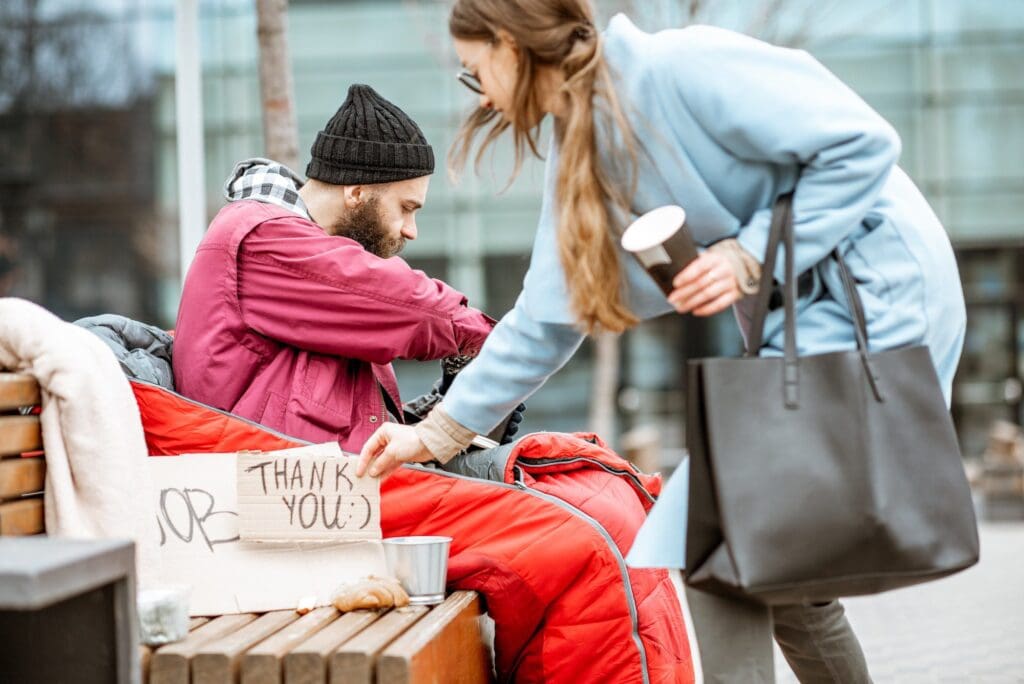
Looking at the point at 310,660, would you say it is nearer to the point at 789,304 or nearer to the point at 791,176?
the point at 789,304

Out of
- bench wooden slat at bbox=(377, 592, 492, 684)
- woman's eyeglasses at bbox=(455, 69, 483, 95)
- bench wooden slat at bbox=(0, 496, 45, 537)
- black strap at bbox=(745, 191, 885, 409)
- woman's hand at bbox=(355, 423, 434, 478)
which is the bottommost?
bench wooden slat at bbox=(377, 592, 492, 684)

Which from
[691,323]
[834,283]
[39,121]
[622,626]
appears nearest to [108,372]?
[622,626]

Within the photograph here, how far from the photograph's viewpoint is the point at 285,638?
2.33 metres

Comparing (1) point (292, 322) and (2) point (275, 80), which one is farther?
(2) point (275, 80)

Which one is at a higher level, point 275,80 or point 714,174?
point 275,80

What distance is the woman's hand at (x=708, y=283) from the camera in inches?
84.8

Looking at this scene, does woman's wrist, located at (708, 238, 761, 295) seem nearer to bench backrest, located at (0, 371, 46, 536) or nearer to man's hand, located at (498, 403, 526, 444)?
bench backrest, located at (0, 371, 46, 536)

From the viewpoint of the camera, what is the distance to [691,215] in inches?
89.7

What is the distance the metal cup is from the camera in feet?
8.66

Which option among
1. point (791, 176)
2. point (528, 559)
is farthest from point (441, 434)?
point (791, 176)

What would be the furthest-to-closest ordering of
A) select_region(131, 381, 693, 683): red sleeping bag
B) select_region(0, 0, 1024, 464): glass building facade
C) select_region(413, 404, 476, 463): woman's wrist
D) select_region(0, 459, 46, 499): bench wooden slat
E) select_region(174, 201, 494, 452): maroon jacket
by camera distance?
select_region(0, 0, 1024, 464): glass building facade → select_region(174, 201, 494, 452): maroon jacket → select_region(131, 381, 693, 683): red sleeping bag → select_region(413, 404, 476, 463): woman's wrist → select_region(0, 459, 46, 499): bench wooden slat

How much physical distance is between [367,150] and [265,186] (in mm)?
279

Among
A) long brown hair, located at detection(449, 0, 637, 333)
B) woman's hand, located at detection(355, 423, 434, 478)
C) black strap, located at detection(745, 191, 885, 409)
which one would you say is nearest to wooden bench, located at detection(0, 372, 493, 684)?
woman's hand, located at detection(355, 423, 434, 478)

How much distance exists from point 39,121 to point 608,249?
13353 millimetres
